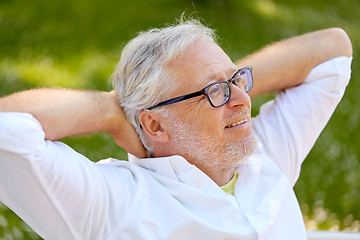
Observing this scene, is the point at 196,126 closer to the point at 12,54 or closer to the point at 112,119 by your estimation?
the point at 112,119

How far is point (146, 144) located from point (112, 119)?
248mm

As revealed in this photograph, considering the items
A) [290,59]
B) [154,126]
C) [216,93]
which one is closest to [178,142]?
[154,126]

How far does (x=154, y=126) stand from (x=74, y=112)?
46cm

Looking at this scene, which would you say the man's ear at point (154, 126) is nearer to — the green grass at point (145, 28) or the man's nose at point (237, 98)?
the man's nose at point (237, 98)

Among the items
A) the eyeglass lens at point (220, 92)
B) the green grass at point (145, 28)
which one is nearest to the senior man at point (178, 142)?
the eyeglass lens at point (220, 92)

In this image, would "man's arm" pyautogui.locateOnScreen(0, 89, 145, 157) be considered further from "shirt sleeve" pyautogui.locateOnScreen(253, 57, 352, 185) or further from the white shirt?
"shirt sleeve" pyautogui.locateOnScreen(253, 57, 352, 185)

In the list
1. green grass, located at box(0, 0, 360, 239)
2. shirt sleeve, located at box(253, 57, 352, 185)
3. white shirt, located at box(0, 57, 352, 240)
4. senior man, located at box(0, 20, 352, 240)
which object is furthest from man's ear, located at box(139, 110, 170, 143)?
green grass, located at box(0, 0, 360, 239)

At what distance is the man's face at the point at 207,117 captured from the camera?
8.31 ft

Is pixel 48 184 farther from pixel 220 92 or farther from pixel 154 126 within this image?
pixel 220 92

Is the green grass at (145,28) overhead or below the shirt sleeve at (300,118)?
below

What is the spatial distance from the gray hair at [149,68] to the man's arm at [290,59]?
433 mm

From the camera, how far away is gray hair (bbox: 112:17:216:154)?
2553 mm

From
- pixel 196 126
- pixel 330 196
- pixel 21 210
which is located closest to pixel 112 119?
pixel 196 126

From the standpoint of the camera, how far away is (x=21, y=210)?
2.06m
